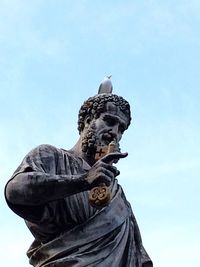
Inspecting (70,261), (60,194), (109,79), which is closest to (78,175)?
(60,194)

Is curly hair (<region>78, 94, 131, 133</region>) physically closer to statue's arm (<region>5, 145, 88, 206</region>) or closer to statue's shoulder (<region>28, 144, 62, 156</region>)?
statue's shoulder (<region>28, 144, 62, 156</region>)

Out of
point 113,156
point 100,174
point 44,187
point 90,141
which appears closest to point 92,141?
point 90,141

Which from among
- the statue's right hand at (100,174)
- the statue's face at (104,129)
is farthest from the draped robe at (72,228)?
the statue's right hand at (100,174)

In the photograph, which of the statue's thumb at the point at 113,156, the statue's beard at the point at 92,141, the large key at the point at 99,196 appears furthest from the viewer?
the statue's beard at the point at 92,141

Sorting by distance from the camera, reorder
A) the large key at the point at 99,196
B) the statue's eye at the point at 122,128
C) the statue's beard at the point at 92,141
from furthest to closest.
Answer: the statue's eye at the point at 122,128
the statue's beard at the point at 92,141
the large key at the point at 99,196

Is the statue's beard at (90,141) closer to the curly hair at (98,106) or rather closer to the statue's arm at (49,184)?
the curly hair at (98,106)

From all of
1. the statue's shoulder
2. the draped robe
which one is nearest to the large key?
the draped robe

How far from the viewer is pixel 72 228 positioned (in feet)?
34.1

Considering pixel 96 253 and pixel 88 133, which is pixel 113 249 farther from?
pixel 88 133

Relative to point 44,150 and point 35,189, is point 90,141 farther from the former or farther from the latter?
point 35,189

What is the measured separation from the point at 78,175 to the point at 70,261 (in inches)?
34.2

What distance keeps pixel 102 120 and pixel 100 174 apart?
125 centimetres

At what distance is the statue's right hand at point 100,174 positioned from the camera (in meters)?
9.93

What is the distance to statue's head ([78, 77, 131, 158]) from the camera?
1095 centimetres
